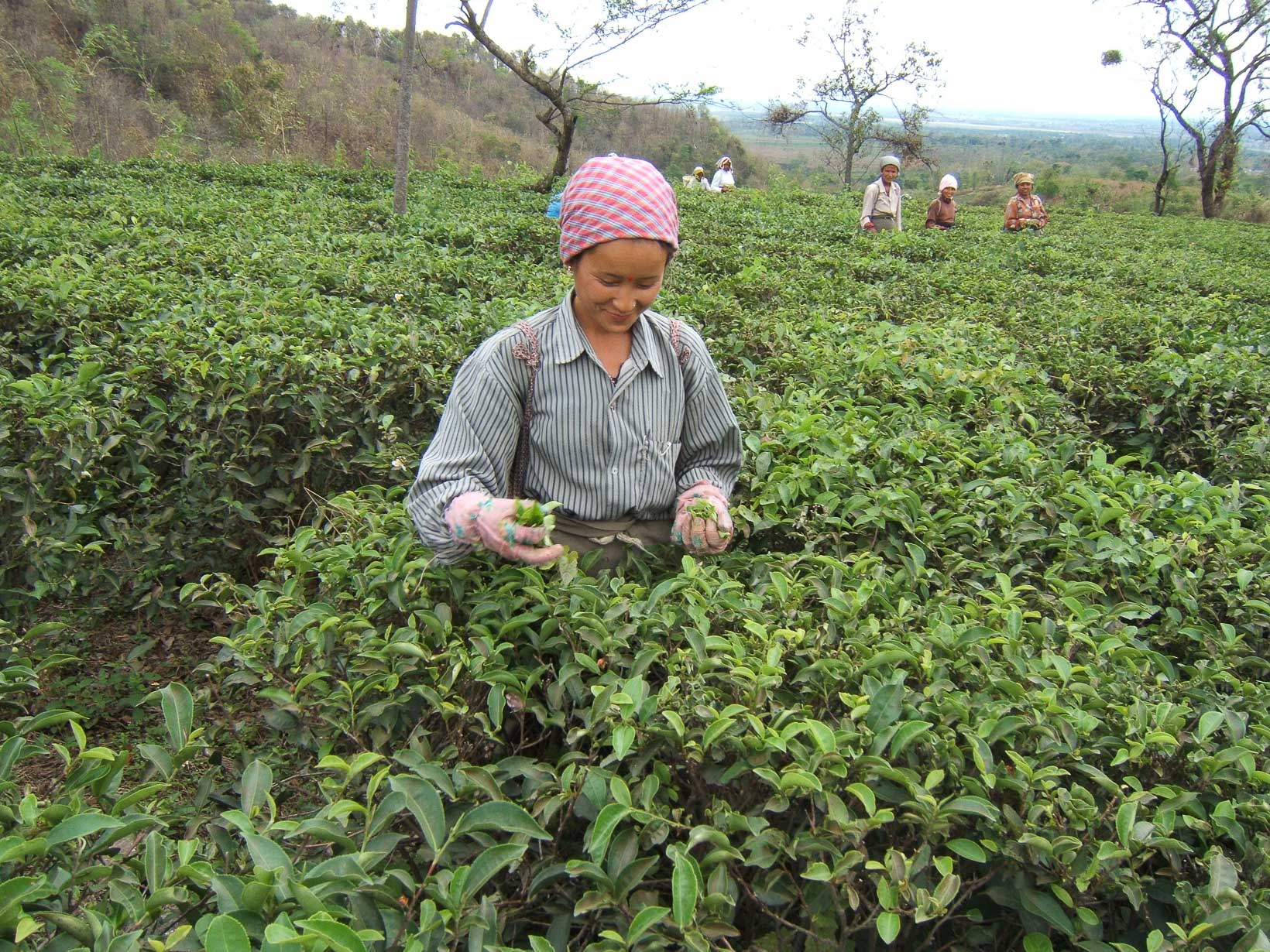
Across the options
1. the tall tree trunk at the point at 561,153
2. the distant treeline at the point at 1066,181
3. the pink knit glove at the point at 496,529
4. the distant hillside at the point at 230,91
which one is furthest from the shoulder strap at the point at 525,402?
the distant treeline at the point at 1066,181

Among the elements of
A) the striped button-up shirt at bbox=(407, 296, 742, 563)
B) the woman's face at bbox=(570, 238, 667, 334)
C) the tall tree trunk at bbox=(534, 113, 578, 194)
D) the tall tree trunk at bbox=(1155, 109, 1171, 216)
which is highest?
the tall tree trunk at bbox=(1155, 109, 1171, 216)

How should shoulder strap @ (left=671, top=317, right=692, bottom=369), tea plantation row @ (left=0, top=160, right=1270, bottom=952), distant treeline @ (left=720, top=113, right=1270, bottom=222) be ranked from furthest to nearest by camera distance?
distant treeline @ (left=720, top=113, right=1270, bottom=222), shoulder strap @ (left=671, top=317, right=692, bottom=369), tea plantation row @ (left=0, top=160, right=1270, bottom=952)

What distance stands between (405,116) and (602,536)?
8.19 metres

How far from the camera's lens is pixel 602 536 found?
196 cm

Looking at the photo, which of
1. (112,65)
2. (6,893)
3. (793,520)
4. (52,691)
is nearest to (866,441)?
(793,520)

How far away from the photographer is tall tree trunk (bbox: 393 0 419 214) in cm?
838

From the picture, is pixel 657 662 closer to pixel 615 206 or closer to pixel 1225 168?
pixel 615 206

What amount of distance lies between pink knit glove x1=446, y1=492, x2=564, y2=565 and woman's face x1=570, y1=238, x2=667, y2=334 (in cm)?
45

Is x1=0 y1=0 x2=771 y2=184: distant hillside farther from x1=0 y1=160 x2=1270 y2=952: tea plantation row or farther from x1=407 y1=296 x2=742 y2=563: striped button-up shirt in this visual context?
x1=407 y1=296 x2=742 y2=563: striped button-up shirt

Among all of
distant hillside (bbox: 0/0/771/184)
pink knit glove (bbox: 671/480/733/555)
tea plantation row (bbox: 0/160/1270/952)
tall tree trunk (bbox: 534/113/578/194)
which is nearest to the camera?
tea plantation row (bbox: 0/160/1270/952)

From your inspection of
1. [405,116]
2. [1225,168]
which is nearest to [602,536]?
[405,116]

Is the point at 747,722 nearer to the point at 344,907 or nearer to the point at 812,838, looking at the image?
the point at 812,838

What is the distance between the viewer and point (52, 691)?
108 inches

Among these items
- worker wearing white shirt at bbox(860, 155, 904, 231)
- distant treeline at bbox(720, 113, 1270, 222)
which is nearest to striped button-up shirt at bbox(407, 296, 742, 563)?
worker wearing white shirt at bbox(860, 155, 904, 231)
